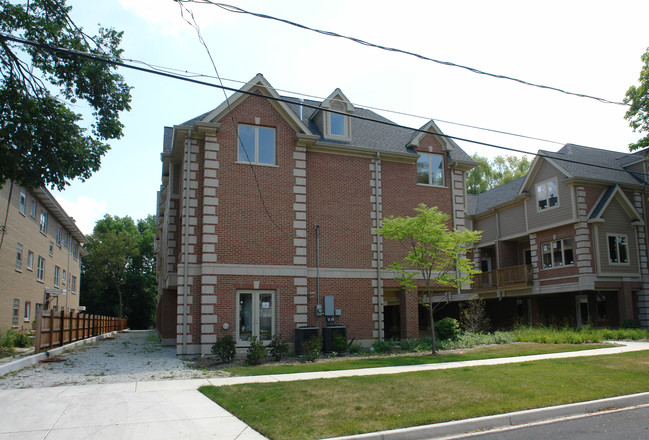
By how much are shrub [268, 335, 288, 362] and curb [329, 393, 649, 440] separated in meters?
9.49

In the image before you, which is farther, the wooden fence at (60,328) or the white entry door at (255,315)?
the white entry door at (255,315)

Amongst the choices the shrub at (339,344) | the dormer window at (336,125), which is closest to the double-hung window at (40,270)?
the dormer window at (336,125)

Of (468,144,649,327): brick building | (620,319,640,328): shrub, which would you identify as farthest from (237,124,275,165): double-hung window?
(620,319,640,328): shrub

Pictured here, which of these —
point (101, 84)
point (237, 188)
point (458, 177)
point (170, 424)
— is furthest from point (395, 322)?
point (170, 424)

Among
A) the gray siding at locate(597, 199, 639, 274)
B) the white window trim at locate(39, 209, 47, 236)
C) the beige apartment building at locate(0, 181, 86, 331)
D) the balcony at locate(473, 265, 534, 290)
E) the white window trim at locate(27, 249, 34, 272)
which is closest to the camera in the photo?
the beige apartment building at locate(0, 181, 86, 331)

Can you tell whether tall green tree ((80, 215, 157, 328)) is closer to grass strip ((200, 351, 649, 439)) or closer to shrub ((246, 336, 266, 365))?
shrub ((246, 336, 266, 365))

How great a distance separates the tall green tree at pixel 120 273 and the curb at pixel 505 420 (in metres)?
65.5

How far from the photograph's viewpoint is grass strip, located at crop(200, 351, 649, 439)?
8539 millimetres

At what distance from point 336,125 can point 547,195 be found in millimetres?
15968

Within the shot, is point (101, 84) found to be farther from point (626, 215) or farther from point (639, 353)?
point (626, 215)

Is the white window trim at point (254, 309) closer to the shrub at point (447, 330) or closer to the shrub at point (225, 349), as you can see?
the shrub at point (225, 349)

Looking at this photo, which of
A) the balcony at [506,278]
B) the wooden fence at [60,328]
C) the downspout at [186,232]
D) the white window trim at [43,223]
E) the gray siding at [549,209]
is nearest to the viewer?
the wooden fence at [60,328]

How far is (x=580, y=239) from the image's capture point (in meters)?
28.9

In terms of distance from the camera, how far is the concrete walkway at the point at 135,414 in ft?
26.3
